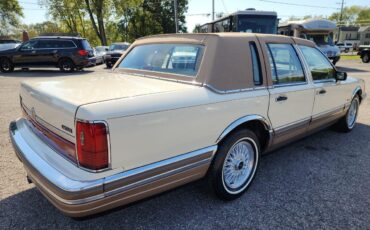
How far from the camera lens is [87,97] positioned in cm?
216

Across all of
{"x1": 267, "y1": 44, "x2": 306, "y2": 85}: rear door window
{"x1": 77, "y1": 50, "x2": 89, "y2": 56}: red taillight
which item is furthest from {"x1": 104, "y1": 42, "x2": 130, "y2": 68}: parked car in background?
{"x1": 267, "y1": 44, "x2": 306, "y2": 85}: rear door window

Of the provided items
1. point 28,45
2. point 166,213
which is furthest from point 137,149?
point 28,45

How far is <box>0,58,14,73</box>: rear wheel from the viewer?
601 inches

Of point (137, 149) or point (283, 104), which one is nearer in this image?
point (137, 149)

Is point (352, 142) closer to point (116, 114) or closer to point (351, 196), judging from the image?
point (351, 196)

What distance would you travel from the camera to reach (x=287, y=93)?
3.36 meters

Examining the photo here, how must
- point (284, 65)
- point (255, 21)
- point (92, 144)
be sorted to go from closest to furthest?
point (92, 144)
point (284, 65)
point (255, 21)

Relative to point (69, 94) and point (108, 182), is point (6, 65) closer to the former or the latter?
point (69, 94)

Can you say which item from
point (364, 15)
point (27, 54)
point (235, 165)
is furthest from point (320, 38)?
point (364, 15)

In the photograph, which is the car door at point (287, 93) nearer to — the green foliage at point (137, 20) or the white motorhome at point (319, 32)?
the white motorhome at point (319, 32)

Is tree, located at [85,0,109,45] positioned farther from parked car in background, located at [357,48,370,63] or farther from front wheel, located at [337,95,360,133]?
front wheel, located at [337,95,360,133]

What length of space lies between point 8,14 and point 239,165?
189 ft

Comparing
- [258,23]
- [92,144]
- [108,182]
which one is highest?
[258,23]

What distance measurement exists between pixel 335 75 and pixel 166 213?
3282mm
